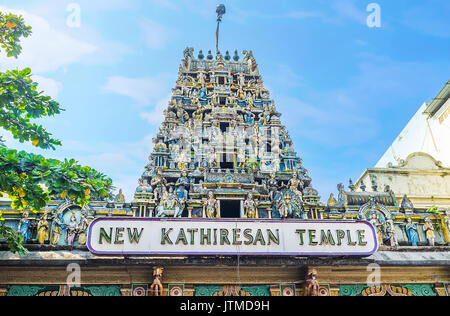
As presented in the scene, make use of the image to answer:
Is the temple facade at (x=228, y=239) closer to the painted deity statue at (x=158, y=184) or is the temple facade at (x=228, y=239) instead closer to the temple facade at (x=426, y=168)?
the painted deity statue at (x=158, y=184)

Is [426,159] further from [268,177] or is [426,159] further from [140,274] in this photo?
[140,274]

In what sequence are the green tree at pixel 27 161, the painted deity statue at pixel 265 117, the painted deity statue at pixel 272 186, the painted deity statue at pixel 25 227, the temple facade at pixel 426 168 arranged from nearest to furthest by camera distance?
the green tree at pixel 27 161 → the painted deity statue at pixel 25 227 → the painted deity statue at pixel 272 186 → the painted deity statue at pixel 265 117 → the temple facade at pixel 426 168

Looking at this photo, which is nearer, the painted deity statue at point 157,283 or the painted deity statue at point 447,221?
the painted deity statue at point 157,283

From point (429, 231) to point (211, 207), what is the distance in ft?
29.0

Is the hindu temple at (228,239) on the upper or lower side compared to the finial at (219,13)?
lower

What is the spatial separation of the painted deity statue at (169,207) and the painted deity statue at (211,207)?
1.00 meters

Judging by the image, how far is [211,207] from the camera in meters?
15.0

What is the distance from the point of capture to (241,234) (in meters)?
12.2

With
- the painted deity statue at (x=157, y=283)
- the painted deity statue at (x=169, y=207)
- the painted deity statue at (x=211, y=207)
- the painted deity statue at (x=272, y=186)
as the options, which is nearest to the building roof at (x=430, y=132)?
the painted deity statue at (x=272, y=186)

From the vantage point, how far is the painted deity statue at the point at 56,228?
44.0ft

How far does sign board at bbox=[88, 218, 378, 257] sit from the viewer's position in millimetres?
11703

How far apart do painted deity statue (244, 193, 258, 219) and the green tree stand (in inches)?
250
